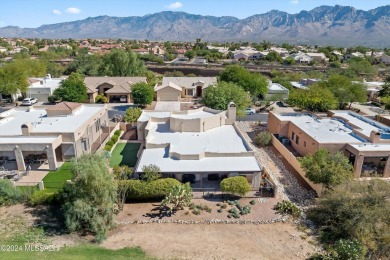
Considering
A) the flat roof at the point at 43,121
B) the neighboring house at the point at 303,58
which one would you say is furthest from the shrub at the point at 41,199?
the neighboring house at the point at 303,58

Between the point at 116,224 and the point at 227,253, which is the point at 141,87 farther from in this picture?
the point at 227,253

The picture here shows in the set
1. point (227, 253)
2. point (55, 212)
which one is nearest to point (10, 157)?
point (55, 212)

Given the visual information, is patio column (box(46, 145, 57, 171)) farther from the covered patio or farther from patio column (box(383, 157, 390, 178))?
patio column (box(383, 157, 390, 178))

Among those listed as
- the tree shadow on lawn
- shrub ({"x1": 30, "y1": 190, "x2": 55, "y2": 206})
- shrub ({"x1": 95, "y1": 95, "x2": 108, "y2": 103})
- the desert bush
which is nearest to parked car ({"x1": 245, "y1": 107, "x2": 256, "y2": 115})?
shrub ({"x1": 95, "y1": 95, "x2": 108, "y2": 103})

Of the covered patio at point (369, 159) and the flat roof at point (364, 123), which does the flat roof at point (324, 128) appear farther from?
the covered patio at point (369, 159)

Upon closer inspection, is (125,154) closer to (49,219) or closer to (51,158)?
(51,158)

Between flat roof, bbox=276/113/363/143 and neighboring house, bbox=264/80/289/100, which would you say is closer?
flat roof, bbox=276/113/363/143
